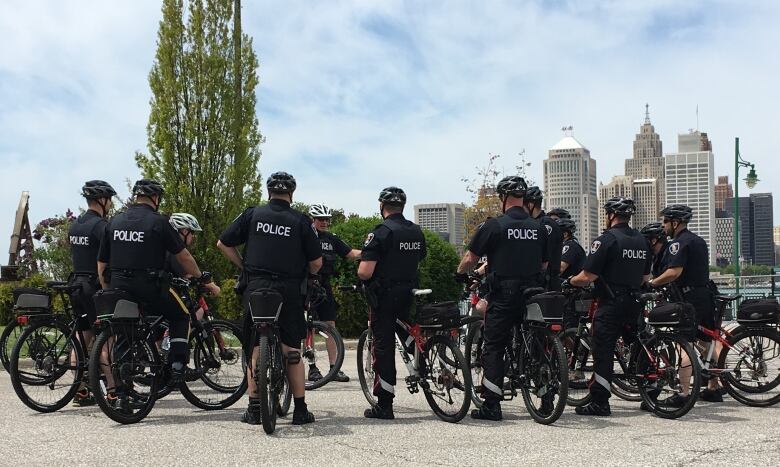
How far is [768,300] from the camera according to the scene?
26.5ft

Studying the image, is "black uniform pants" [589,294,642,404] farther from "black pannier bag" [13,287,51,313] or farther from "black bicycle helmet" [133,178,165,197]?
"black pannier bag" [13,287,51,313]

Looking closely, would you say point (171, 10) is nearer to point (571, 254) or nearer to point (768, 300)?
point (571, 254)

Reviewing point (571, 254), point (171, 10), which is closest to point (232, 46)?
point (171, 10)

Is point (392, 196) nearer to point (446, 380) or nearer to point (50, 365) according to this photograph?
point (446, 380)

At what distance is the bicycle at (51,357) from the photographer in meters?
7.74

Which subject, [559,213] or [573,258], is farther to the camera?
[559,213]

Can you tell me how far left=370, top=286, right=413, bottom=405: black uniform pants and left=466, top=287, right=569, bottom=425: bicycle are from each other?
890mm

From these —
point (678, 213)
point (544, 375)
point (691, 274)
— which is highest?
point (678, 213)

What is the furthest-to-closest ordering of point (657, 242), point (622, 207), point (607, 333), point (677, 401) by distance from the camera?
1. point (657, 242)
2. point (622, 207)
3. point (607, 333)
4. point (677, 401)

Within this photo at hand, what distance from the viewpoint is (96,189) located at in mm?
7957

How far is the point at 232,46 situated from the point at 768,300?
15.2 meters

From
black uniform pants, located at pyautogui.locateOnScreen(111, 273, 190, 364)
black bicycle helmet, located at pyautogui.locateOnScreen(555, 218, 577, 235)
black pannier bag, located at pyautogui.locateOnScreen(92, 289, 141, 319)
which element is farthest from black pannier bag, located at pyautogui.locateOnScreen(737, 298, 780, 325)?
black pannier bag, located at pyautogui.locateOnScreen(92, 289, 141, 319)

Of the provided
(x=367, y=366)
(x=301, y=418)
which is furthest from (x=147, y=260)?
(x=367, y=366)

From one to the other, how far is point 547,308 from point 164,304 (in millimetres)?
3545
